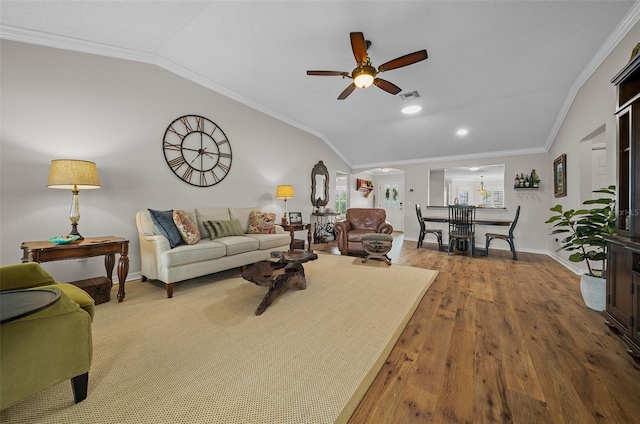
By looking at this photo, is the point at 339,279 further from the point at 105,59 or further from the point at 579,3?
the point at 105,59

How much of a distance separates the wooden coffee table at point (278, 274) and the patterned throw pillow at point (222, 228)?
101cm

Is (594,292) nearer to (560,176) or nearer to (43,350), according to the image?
(560,176)

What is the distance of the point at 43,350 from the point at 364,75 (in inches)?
121

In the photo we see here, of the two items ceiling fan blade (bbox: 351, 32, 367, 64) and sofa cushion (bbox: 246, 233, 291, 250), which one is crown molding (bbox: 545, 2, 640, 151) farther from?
sofa cushion (bbox: 246, 233, 291, 250)

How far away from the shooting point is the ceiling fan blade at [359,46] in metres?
2.21

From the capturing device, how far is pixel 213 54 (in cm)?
309

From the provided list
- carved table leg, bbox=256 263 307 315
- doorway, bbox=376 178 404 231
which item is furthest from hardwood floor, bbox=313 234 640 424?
doorway, bbox=376 178 404 231

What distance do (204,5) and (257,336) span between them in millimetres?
3120

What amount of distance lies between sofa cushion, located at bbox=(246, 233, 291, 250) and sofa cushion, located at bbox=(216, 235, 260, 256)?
0.10 meters

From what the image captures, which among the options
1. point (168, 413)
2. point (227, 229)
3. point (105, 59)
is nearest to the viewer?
point (168, 413)

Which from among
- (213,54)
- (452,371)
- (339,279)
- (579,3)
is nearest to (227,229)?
(339,279)

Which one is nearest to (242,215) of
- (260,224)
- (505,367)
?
(260,224)

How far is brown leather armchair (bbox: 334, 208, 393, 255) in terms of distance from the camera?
4410 millimetres

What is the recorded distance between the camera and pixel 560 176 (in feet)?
14.4
